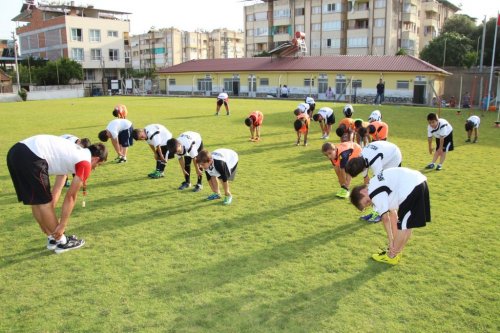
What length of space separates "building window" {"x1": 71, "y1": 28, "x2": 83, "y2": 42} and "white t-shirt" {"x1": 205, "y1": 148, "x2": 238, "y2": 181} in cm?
5772

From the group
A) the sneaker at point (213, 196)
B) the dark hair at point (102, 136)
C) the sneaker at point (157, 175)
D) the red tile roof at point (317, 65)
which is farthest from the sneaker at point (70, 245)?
the red tile roof at point (317, 65)

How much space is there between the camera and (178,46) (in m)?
96.4

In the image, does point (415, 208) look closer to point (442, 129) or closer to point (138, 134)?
point (138, 134)

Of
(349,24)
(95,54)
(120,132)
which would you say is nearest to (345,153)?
(120,132)

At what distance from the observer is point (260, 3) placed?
6494cm

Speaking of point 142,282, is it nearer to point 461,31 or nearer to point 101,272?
point 101,272

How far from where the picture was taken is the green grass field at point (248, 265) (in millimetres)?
3936

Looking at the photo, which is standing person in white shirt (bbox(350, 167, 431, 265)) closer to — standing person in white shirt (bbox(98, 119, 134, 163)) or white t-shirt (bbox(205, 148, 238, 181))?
white t-shirt (bbox(205, 148, 238, 181))

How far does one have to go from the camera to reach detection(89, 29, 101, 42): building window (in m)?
58.3

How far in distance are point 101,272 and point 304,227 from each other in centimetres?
294

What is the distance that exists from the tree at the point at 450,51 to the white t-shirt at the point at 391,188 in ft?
148

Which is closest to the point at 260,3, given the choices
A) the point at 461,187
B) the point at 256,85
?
the point at 256,85

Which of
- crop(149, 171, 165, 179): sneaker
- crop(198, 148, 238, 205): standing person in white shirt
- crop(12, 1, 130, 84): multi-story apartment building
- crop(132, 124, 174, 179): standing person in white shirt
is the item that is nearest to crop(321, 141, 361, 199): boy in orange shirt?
crop(198, 148, 238, 205): standing person in white shirt

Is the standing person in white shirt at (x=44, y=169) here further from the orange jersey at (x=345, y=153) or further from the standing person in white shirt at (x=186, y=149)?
the orange jersey at (x=345, y=153)
